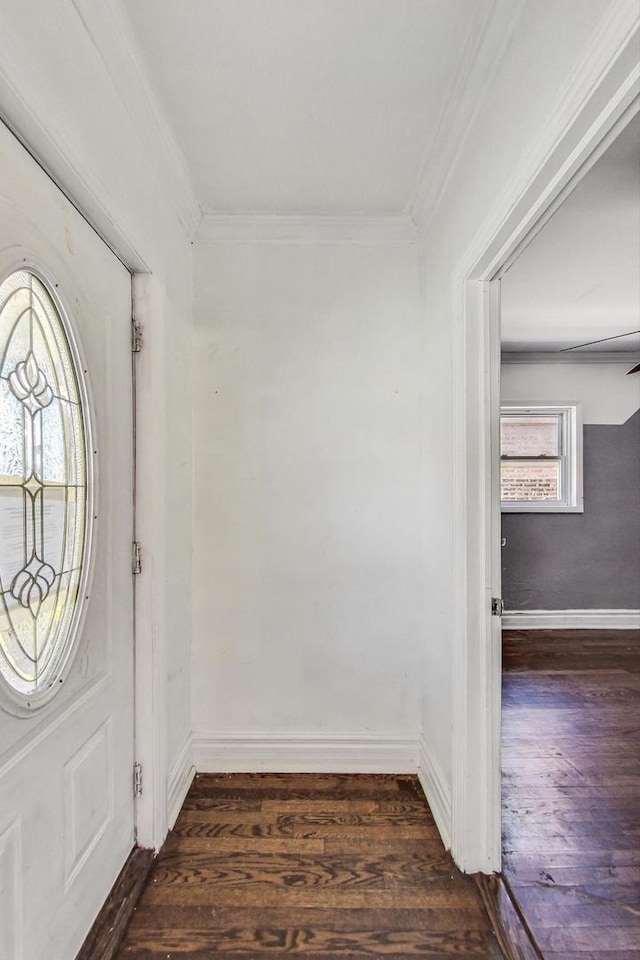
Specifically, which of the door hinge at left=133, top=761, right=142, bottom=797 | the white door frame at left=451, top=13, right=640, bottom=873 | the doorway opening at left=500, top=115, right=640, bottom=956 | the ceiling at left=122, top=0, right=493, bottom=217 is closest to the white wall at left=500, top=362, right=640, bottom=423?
the doorway opening at left=500, top=115, right=640, bottom=956

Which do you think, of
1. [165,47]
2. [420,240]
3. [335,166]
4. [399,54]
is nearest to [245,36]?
[165,47]

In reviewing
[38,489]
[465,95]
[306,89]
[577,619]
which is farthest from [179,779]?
[577,619]

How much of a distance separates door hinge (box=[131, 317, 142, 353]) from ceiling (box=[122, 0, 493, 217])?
2.18 ft

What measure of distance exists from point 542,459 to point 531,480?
0.24 meters

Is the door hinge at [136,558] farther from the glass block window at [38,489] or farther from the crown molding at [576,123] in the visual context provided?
the crown molding at [576,123]

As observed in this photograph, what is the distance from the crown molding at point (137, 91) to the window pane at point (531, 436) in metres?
3.78

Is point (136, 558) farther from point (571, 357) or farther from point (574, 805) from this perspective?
point (571, 357)

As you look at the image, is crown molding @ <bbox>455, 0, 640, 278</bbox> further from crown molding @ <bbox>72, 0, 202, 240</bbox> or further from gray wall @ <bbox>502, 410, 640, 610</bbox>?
gray wall @ <bbox>502, 410, 640, 610</bbox>

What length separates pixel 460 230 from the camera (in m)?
1.67

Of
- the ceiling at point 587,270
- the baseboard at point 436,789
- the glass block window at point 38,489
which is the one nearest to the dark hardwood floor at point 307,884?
the baseboard at point 436,789

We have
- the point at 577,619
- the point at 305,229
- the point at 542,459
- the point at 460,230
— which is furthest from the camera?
the point at 542,459

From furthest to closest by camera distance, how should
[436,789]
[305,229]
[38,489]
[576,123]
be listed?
[305,229], [436,789], [38,489], [576,123]

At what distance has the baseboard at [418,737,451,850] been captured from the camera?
1767 millimetres

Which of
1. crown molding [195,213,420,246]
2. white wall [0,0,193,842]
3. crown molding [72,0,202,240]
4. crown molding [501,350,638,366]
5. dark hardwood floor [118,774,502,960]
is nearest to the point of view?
white wall [0,0,193,842]
